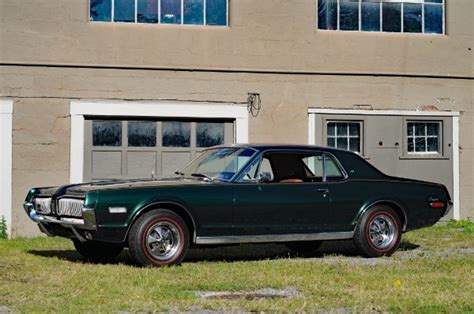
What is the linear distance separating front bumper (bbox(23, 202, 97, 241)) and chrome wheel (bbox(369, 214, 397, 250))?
11.6 feet

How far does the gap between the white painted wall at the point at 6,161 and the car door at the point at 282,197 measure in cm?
518

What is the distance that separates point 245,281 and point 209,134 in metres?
6.61

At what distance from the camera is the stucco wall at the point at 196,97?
13.9m

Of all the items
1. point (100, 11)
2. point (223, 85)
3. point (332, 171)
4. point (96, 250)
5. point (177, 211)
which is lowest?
point (96, 250)

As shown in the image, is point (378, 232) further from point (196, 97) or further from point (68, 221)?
point (196, 97)

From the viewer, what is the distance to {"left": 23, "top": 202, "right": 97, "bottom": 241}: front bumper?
907 cm

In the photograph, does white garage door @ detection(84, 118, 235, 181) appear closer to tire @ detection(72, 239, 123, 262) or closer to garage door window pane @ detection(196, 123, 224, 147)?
garage door window pane @ detection(196, 123, 224, 147)

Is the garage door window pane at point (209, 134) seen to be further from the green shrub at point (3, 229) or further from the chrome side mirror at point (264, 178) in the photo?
the chrome side mirror at point (264, 178)

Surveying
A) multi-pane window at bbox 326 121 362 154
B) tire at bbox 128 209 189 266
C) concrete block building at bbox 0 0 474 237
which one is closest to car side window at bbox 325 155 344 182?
tire at bbox 128 209 189 266

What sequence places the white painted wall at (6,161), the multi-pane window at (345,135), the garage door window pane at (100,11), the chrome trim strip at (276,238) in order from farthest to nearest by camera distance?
the multi-pane window at (345,135)
the garage door window pane at (100,11)
the white painted wall at (6,161)
the chrome trim strip at (276,238)

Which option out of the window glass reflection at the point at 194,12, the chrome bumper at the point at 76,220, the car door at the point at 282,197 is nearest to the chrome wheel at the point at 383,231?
the car door at the point at 282,197

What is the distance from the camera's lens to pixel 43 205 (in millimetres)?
9930

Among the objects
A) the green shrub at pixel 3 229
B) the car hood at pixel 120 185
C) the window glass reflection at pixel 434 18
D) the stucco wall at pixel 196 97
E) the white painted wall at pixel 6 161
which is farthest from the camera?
the window glass reflection at pixel 434 18

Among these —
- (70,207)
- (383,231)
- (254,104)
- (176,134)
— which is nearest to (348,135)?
(254,104)
